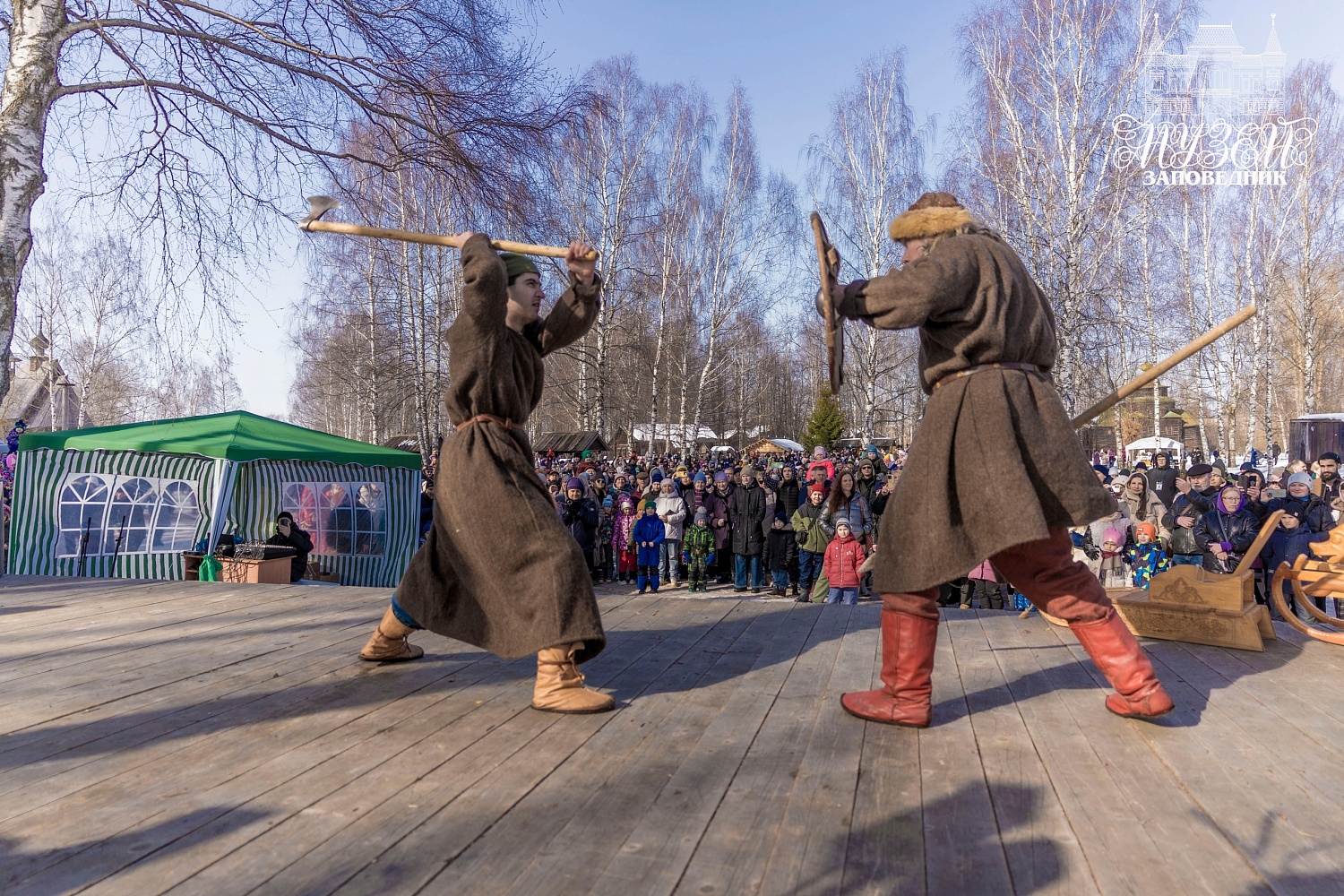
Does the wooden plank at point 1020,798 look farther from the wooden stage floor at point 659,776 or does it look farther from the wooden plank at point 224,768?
the wooden plank at point 224,768

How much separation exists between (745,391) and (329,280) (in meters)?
25.4

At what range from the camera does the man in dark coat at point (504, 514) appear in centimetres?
251

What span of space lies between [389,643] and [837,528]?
5315 millimetres

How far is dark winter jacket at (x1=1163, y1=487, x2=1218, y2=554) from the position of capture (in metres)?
6.77

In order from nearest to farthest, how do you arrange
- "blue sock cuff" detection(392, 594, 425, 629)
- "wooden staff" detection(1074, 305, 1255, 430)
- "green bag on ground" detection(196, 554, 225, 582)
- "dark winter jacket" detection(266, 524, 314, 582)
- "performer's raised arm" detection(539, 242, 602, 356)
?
"wooden staff" detection(1074, 305, 1255, 430) → "performer's raised arm" detection(539, 242, 602, 356) → "blue sock cuff" detection(392, 594, 425, 629) → "green bag on ground" detection(196, 554, 225, 582) → "dark winter jacket" detection(266, 524, 314, 582)

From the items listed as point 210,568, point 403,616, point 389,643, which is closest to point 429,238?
point 403,616

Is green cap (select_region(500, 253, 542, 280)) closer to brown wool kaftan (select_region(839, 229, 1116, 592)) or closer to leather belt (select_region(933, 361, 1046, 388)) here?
brown wool kaftan (select_region(839, 229, 1116, 592))

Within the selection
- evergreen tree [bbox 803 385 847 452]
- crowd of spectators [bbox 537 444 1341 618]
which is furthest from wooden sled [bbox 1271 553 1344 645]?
evergreen tree [bbox 803 385 847 452]

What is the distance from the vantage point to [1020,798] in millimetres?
1862

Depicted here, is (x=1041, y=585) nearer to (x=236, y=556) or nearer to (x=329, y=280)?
(x=236, y=556)

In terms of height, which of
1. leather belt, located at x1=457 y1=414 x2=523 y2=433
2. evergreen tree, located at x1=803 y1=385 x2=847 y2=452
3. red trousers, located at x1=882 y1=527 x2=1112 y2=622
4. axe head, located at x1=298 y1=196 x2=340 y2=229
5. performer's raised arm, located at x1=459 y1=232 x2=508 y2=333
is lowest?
red trousers, located at x1=882 y1=527 x2=1112 y2=622

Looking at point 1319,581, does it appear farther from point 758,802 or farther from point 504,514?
point 504,514

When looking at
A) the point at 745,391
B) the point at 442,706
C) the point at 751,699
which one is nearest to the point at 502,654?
the point at 442,706

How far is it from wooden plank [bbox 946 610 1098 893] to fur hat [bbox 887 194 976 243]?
1407mm
